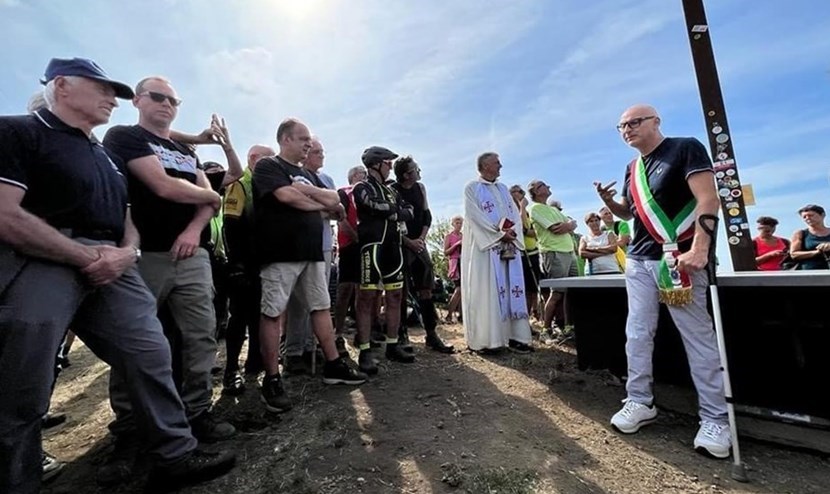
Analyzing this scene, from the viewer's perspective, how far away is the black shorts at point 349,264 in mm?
4887

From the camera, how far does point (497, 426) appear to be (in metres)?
3.09

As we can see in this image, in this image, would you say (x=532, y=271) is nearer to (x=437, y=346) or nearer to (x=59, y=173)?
(x=437, y=346)

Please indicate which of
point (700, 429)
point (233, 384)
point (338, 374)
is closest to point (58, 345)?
point (233, 384)

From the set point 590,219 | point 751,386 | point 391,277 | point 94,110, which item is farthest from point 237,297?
point 590,219

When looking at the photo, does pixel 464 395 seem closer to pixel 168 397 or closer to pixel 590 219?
pixel 168 397

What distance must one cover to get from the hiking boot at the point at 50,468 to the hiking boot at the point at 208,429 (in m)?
0.78

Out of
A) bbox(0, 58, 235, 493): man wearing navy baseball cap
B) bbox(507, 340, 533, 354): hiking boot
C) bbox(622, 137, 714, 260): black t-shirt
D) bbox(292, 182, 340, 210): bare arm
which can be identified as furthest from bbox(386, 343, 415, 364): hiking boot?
bbox(622, 137, 714, 260): black t-shirt

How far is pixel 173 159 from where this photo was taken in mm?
2889

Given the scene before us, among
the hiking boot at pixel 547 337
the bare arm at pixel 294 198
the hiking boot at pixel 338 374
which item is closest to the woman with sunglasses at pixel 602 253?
the hiking boot at pixel 547 337

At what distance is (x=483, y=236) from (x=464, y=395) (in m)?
2.32

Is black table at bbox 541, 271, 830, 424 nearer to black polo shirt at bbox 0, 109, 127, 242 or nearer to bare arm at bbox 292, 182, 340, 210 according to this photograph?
bare arm at bbox 292, 182, 340, 210

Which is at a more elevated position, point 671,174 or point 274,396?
point 671,174

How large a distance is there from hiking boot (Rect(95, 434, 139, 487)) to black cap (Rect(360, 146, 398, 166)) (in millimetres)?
3237

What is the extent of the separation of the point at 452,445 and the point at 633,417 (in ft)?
4.70
